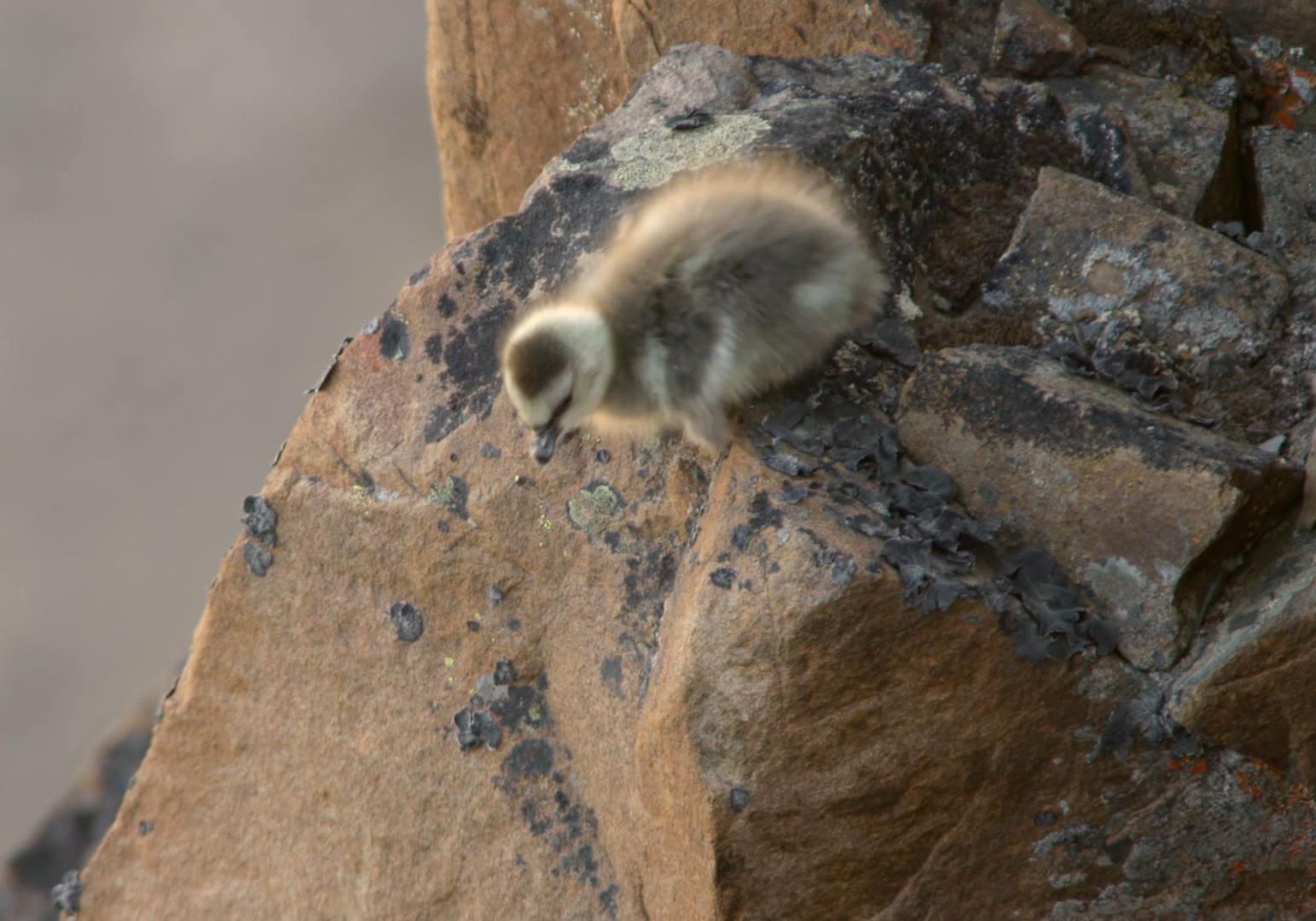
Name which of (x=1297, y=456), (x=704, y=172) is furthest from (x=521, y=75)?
(x=1297, y=456)

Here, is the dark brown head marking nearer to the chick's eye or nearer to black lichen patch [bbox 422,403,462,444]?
the chick's eye

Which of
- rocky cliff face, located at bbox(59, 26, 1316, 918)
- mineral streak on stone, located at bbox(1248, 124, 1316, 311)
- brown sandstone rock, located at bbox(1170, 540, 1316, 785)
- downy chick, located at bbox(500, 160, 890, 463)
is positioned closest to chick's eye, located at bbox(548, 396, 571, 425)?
Answer: downy chick, located at bbox(500, 160, 890, 463)

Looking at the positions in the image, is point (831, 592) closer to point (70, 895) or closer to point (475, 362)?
point (475, 362)

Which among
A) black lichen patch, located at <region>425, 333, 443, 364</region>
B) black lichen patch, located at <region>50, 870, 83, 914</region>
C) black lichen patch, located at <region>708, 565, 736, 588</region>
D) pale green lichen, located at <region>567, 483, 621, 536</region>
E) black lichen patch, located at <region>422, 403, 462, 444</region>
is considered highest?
black lichen patch, located at <region>425, 333, 443, 364</region>

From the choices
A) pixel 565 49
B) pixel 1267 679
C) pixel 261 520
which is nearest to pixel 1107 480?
pixel 1267 679

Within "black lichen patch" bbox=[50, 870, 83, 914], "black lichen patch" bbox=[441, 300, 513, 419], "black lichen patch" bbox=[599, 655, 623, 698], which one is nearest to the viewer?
"black lichen patch" bbox=[599, 655, 623, 698]

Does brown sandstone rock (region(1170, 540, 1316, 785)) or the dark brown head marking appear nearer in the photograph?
brown sandstone rock (region(1170, 540, 1316, 785))

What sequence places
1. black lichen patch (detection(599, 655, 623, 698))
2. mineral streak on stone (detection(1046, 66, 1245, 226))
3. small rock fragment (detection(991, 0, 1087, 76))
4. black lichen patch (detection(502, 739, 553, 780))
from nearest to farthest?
black lichen patch (detection(599, 655, 623, 698))
black lichen patch (detection(502, 739, 553, 780))
mineral streak on stone (detection(1046, 66, 1245, 226))
small rock fragment (detection(991, 0, 1087, 76))
